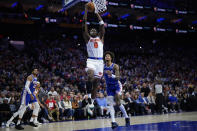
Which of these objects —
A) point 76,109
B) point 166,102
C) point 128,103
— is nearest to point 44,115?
point 76,109

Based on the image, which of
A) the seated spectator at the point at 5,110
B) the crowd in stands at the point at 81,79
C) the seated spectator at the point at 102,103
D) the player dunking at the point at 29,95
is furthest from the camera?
the seated spectator at the point at 102,103

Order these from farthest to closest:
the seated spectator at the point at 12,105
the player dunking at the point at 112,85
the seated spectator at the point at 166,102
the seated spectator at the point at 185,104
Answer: the seated spectator at the point at 185,104 < the seated spectator at the point at 166,102 < the seated spectator at the point at 12,105 < the player dunking at the point at 112,85

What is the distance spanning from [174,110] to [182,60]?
39.1 ft

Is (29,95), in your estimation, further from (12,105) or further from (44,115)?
(44,115)

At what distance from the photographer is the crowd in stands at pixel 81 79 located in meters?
13.3

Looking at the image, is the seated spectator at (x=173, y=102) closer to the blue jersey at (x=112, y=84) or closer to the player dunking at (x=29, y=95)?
the player dunking at (x=29, y=95)

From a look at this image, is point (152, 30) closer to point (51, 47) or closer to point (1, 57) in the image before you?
point (51, 47)

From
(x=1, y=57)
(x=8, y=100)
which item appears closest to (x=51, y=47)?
(x=1, y=57)

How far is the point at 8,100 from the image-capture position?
12.4 metres

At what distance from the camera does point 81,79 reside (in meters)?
18.1

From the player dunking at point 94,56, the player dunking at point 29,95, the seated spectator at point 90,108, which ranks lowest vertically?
the seated spectator at point 90,108

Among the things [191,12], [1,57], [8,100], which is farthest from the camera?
[191,12]

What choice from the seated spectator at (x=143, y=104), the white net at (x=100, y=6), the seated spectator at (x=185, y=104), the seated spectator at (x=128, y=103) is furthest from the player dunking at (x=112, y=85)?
the seated spectator at (x=185, y=104)

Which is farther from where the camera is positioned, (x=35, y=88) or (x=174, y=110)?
(x=174, y=110)
